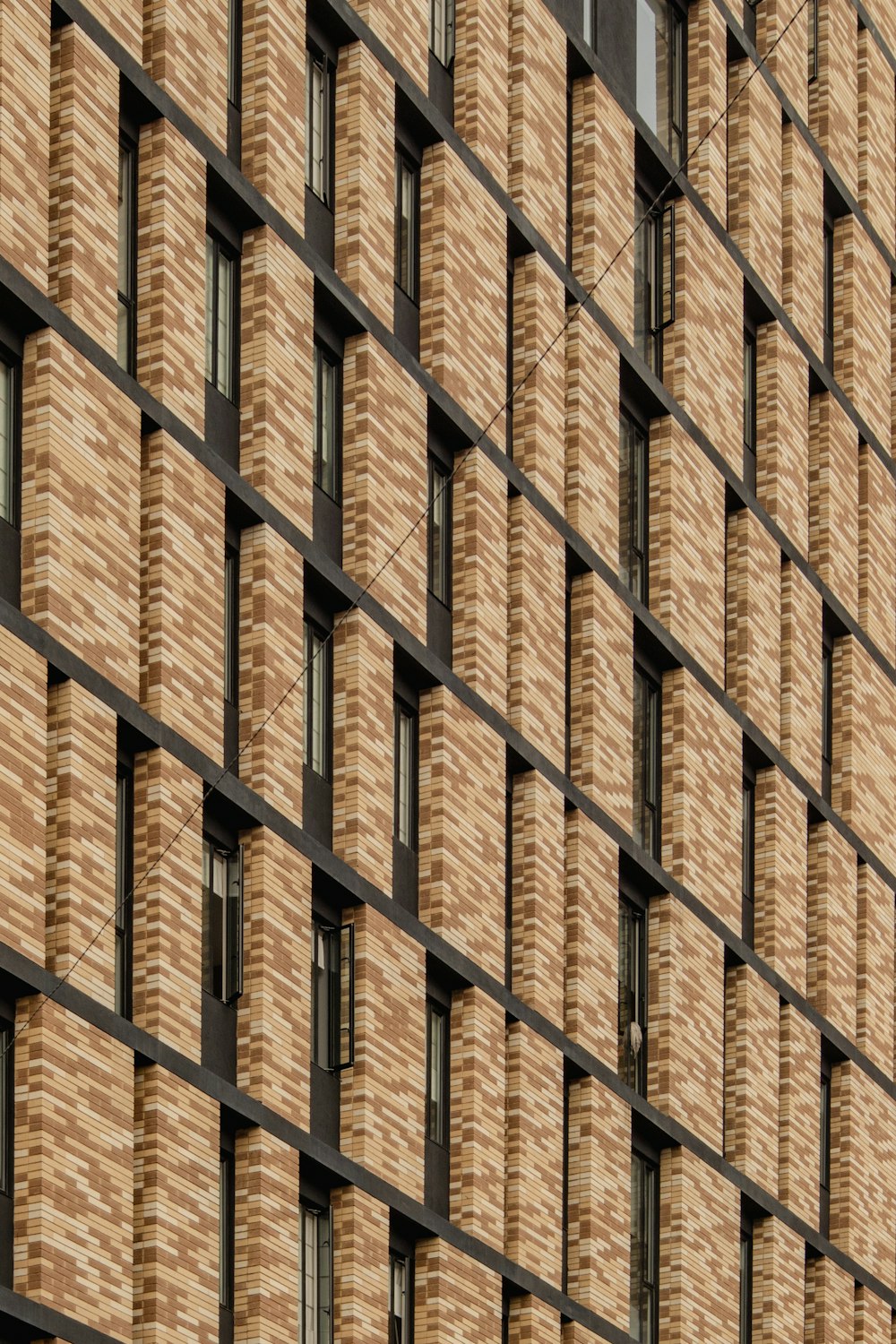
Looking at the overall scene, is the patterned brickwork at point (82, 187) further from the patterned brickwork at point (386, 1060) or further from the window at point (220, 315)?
the patterned brickwork at point (386, 1060)

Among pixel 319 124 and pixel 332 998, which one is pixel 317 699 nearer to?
pixel 332 998

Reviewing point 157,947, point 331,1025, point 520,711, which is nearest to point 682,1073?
point 520,711

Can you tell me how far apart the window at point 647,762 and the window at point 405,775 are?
5491 mm

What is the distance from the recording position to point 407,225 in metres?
42.2

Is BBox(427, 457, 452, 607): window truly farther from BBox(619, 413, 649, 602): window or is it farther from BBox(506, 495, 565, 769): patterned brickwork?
BBox(619, 413, 649, 602): window

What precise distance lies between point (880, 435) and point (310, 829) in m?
19.1

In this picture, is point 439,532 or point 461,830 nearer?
point 461,830

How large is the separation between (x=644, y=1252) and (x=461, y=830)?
660 centimetres

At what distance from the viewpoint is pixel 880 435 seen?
5481 centimetres

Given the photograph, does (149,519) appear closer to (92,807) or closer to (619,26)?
(92,807)

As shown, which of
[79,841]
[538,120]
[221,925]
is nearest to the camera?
[79,841]

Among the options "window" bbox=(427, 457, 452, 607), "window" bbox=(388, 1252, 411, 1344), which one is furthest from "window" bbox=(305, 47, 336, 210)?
"window" bbox=(388, 1252, 411, 1344)

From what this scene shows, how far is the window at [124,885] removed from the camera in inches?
1364

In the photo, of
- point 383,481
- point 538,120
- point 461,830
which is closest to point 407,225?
point 383,481
